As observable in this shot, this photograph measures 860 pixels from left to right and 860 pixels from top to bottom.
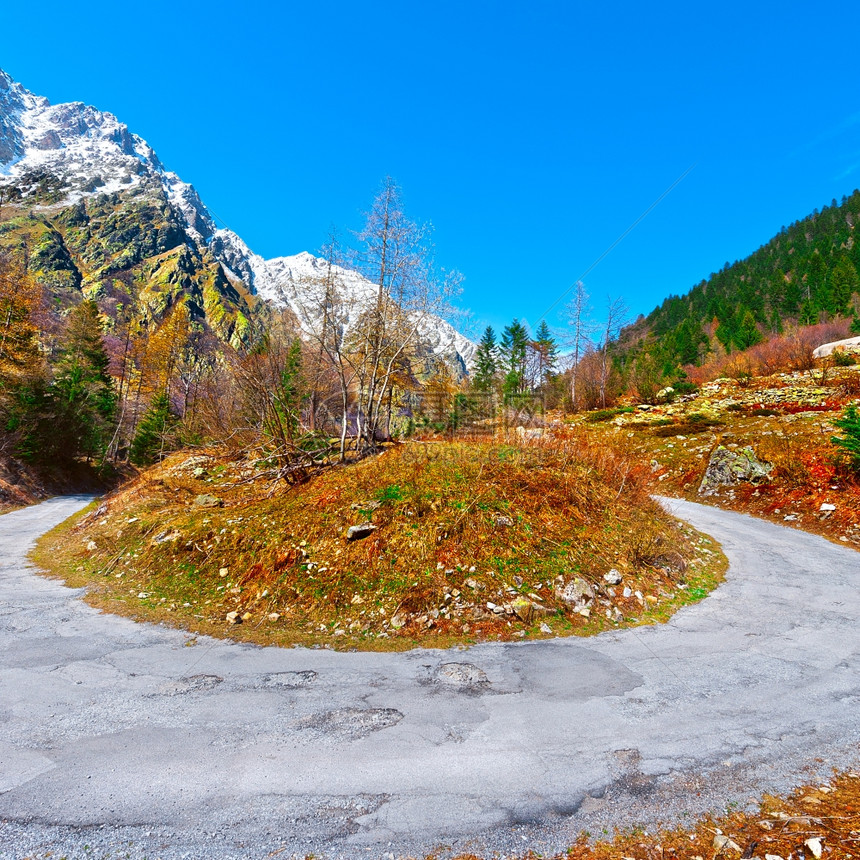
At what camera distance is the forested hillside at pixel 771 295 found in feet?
219

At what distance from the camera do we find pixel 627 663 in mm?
4582

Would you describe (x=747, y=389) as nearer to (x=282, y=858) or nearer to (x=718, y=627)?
(x=718, y=627)

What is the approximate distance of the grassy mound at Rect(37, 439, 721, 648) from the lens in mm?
5684

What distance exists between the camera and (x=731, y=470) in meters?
14.3

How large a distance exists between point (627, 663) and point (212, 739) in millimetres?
4354

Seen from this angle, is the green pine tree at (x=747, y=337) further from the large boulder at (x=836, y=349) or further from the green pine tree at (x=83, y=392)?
the green pine tree at (x=83, y=392)

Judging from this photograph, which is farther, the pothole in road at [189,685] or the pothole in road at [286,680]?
the pothole in road at [286,680]

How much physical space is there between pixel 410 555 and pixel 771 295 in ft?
370

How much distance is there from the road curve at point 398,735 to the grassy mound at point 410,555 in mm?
617

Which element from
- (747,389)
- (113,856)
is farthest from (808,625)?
(747,389)

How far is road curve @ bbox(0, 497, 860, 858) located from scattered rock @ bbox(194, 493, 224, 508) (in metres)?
3.67

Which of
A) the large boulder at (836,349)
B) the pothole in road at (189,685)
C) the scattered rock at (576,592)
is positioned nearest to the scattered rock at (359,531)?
the pothole in road at (189,685)

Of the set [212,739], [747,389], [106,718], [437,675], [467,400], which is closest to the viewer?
[212,739]

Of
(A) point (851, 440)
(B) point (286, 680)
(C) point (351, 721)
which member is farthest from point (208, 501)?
(A) point (851, 440)
